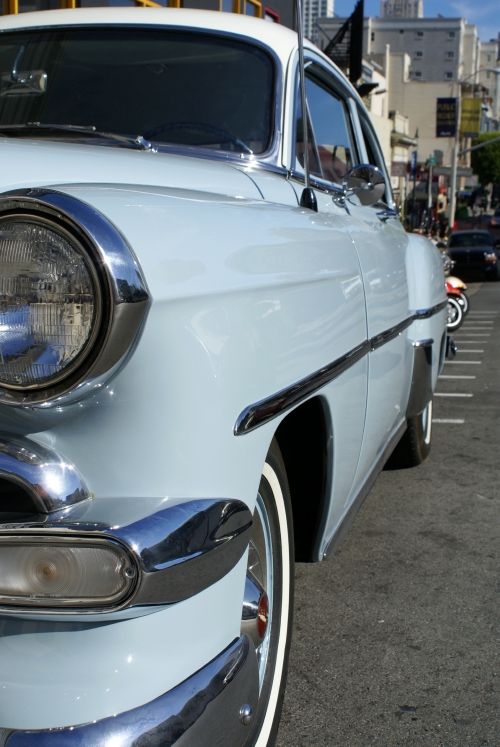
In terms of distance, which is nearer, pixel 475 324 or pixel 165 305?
pixel 165 305

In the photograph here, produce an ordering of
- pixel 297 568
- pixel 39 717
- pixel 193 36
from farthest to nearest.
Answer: pixel 297 568
pixel 193 36
pixel 39 717

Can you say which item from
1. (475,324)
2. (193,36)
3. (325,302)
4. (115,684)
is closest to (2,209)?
(115,684)

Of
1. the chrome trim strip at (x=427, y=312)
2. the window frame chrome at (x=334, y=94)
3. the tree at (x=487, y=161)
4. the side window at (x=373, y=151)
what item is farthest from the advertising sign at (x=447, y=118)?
the tree at (x=487, y=161)

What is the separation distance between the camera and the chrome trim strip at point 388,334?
96.5 inches

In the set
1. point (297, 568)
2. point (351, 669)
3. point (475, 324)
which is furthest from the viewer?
point (475, 324)

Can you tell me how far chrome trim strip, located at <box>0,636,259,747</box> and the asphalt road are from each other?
81 cm

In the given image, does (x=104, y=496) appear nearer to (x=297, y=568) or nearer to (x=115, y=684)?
(x=115, y=684)

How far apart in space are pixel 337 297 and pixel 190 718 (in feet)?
3.59

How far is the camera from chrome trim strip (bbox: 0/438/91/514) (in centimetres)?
113

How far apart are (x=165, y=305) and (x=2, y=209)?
0.91 ft

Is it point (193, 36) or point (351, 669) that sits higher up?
point (193, 36)

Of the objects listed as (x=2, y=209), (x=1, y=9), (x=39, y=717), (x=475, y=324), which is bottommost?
(x=475, y=324)

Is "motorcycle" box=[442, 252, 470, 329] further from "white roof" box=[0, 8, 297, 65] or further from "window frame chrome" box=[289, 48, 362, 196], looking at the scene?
"white roof" box=[0, 8, 297, 65]

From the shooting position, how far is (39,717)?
43.9 inches
